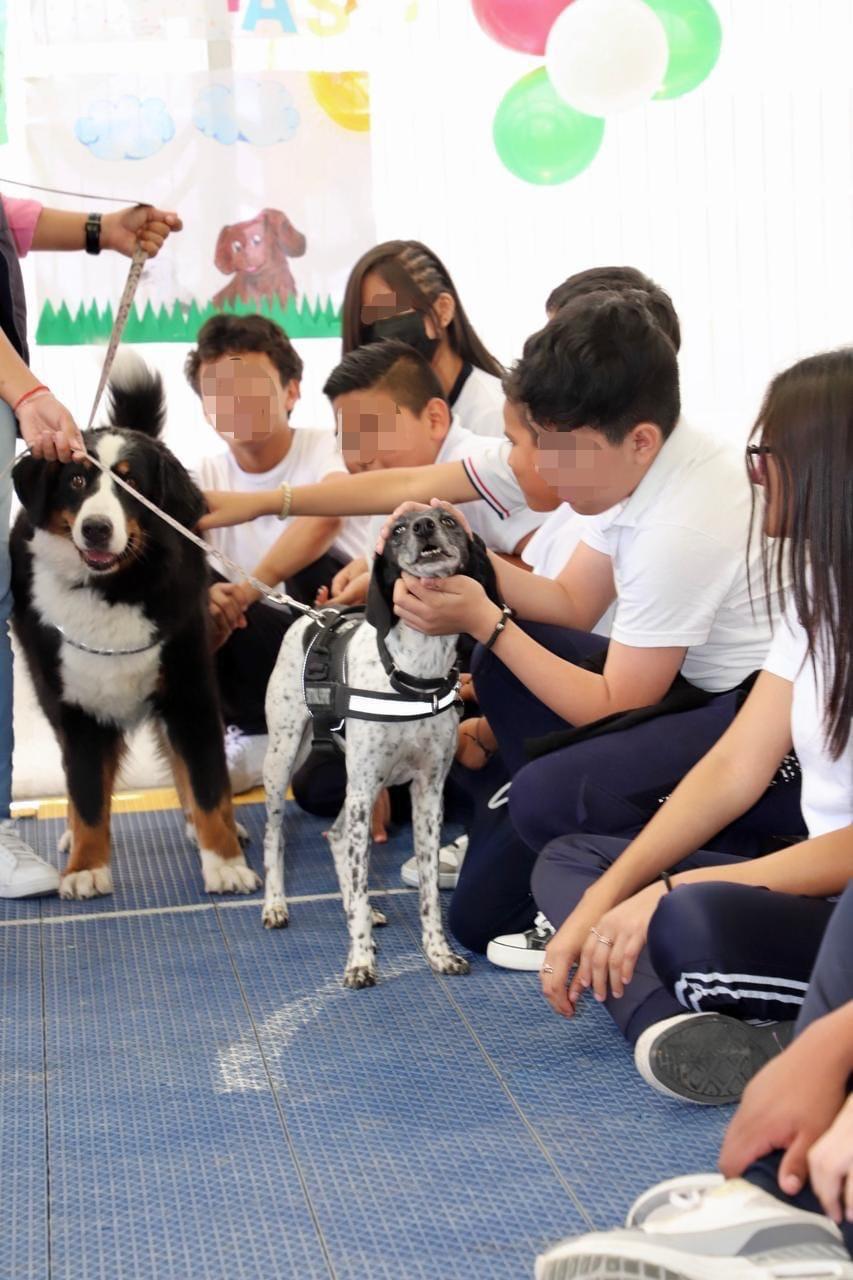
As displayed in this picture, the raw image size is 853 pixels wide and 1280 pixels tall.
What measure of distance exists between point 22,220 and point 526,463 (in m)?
1.25

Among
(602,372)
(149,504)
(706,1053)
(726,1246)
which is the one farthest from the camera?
(149,504)

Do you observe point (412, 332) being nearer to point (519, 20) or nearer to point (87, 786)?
point (87, 786)

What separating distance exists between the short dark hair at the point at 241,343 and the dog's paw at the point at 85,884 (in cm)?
128

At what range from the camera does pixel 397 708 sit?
2078 millimetres

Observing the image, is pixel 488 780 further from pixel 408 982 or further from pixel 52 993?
pixel 52 993

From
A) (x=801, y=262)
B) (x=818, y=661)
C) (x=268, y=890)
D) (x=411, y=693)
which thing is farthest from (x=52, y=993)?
(x=801, y=262)

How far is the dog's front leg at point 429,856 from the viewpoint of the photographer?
215cm

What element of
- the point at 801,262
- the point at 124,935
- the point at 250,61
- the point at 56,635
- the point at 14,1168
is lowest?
the point at 124,935

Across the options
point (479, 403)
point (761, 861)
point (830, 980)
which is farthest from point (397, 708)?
point (479, 403)

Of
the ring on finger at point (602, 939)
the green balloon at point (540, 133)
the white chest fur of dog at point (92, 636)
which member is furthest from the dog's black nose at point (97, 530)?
the green balloon at point (540, 133)

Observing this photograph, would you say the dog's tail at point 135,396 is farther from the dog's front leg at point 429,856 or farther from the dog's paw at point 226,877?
the dog's front leg at point 429,856

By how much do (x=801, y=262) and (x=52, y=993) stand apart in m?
3.22

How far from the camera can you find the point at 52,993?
6.88 ft

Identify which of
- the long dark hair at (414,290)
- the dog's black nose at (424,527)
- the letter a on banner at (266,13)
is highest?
the letter a on banner at (266,13)
